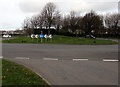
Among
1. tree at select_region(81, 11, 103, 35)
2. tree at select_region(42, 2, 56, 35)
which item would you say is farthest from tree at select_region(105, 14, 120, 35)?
tree at select_region(42, 2, 56, 35)

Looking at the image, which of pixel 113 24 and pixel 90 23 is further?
pixel 113 24

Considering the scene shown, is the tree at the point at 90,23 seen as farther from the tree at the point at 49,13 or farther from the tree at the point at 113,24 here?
the tree at the point at 49,13

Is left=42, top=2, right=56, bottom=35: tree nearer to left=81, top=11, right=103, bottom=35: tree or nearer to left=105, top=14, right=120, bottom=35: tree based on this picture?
left=81, top=11, right=103, bottom=35: tree

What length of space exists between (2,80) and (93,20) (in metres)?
56.0

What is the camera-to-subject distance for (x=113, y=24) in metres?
64.9

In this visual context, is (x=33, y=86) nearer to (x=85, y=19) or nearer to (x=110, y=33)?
(x=85, y=19)

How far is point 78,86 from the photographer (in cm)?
477

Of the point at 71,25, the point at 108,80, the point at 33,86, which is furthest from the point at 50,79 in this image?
the point at 71,25

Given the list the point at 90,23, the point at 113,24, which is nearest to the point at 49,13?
the point at 90,23

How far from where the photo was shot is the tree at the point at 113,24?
63.1 m

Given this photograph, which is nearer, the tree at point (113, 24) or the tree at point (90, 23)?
the tree at point (90, 23)

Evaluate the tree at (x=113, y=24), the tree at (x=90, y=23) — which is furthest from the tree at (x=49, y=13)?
the tree at (x=113, y=24)

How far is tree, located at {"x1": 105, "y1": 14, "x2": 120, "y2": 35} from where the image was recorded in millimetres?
63125

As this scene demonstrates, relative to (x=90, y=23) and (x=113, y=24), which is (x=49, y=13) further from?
(x=113, y=24)
